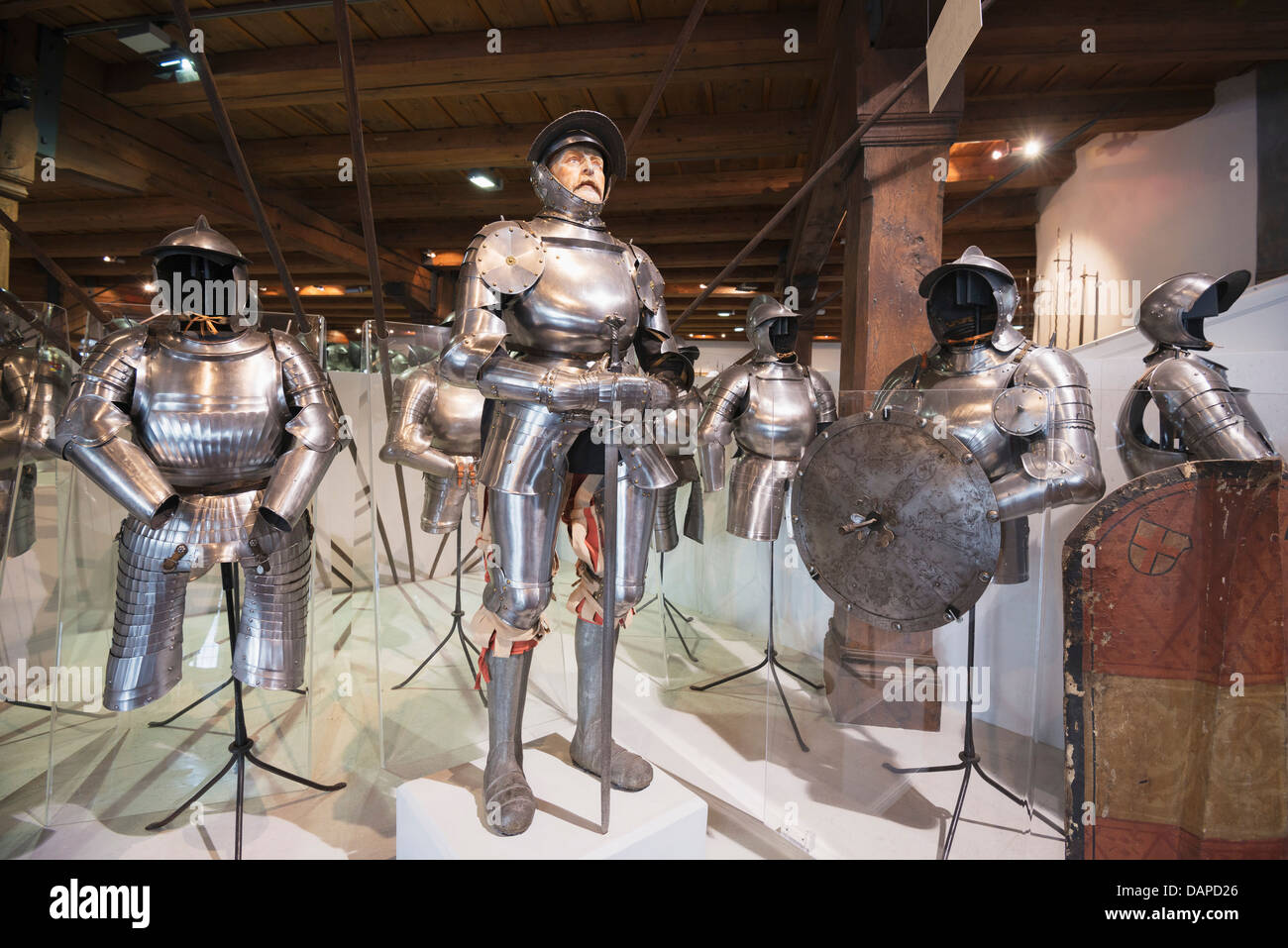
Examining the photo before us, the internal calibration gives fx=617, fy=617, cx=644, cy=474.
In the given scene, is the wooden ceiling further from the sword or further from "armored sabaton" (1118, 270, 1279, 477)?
the sword

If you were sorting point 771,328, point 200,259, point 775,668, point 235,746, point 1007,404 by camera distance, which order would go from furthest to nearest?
1. point 771,328
2. point 775,668
3. point 235,746
4. point 200,259
5. point 1007,404

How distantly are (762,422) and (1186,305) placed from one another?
145 cm

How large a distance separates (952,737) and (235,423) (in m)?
2.40

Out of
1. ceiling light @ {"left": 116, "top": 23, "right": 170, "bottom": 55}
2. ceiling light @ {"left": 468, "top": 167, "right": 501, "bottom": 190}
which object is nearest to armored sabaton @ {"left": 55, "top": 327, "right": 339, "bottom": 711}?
ceiling light @ {"left": 116, "top": 23, "right": 170, "bottom": 55}

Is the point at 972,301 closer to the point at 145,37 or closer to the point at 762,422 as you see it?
Answer: the point at 762,422

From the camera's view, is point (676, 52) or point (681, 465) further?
point (681, 465)

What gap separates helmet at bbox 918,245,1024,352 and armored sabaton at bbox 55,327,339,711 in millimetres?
2012

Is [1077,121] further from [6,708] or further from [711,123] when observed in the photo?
[6,708]

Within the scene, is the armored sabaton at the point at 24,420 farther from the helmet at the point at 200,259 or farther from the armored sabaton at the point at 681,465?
the armored sabaton at the point at 681,465

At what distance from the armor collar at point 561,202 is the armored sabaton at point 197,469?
2.78ft

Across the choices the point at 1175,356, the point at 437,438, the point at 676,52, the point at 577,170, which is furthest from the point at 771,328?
the point at 437,438

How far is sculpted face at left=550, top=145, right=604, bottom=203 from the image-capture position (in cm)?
172

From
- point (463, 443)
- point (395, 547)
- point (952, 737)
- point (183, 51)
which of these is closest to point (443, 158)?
point (183, 51)

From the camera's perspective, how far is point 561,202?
172 cm
